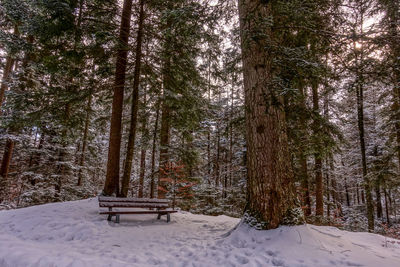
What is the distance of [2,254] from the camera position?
3.53 m

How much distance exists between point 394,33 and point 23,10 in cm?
1173

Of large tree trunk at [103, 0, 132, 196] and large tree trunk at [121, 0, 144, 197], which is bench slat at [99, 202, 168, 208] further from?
large tree trunk at [103, 0, 132, 196]

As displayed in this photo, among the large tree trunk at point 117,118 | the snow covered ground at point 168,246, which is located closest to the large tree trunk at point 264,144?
the snow covered ground at point 168,246

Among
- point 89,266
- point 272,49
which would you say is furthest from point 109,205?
point 272,49

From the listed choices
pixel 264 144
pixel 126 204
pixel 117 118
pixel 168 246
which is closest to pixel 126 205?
pixel 126 204

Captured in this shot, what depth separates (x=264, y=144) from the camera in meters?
4.35

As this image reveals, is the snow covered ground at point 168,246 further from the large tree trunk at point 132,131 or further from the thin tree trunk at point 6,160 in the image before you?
the thin tree trunk at point 6,160

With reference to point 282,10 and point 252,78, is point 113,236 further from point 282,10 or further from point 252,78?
point 282,10

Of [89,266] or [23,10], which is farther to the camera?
[23,10]

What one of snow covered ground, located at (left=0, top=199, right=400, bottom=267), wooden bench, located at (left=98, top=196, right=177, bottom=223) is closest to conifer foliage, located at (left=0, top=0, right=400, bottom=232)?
snow covered ground, located at (left=0, top=199, right=400, bottom=267)

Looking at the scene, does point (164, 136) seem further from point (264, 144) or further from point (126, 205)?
point (264, 144)

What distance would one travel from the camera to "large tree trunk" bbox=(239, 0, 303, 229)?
413 centimetres

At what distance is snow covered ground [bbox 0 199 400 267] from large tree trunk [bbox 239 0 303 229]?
0.36m

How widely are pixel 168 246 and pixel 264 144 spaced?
296 cm
